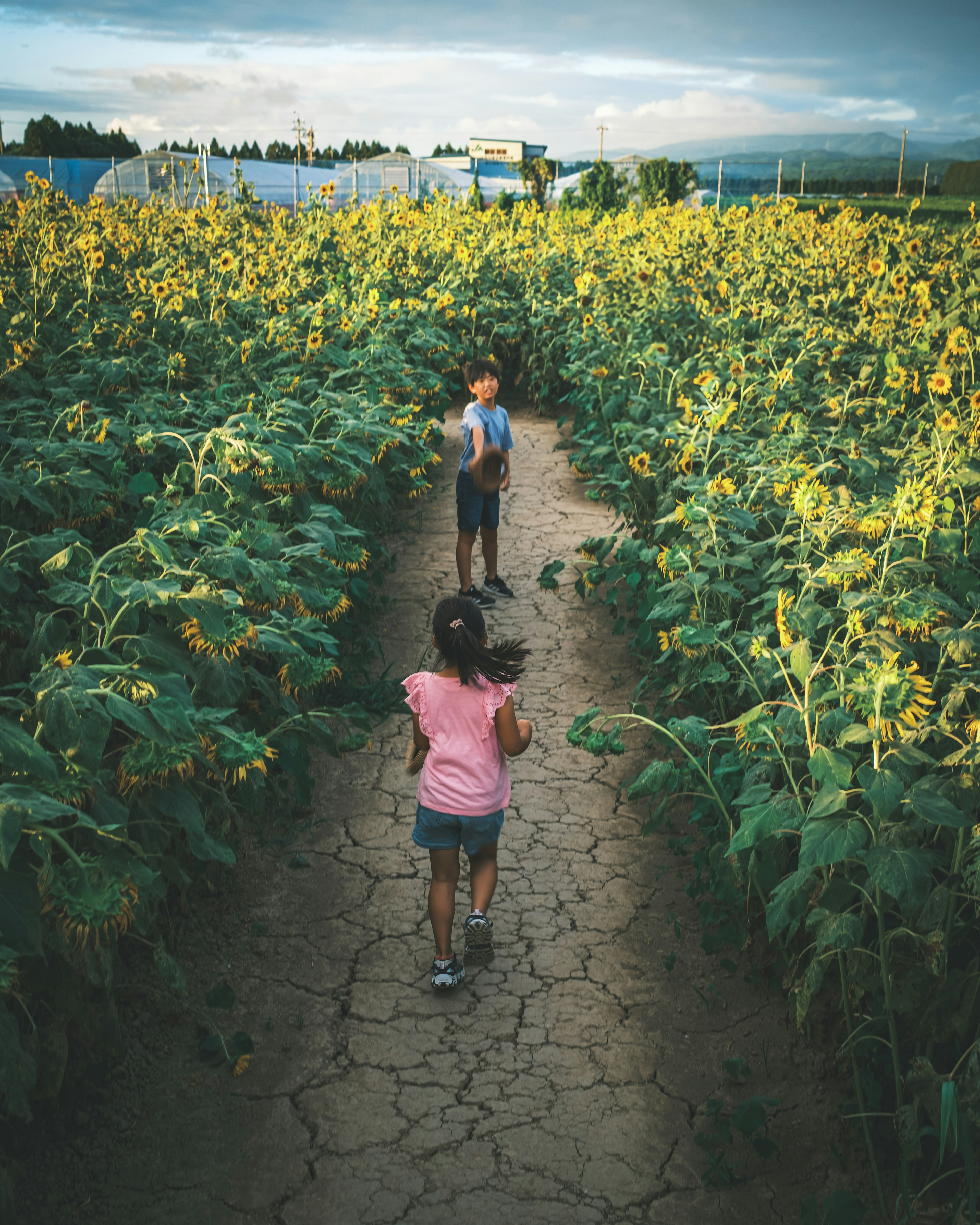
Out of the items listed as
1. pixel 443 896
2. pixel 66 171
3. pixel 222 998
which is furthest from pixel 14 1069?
pixel 66 171

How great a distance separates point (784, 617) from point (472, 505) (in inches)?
122

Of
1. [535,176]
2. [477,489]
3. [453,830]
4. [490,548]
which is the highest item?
[535,176]

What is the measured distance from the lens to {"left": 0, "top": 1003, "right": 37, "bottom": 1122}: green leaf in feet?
5.67

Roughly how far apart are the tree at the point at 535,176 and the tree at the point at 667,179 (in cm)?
301

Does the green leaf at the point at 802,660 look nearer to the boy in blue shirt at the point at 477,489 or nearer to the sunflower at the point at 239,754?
the sunflower at the point at 239,754

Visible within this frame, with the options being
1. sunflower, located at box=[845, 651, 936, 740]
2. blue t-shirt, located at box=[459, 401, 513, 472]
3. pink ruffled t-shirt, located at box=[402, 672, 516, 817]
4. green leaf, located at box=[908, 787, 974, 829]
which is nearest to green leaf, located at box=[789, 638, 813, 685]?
sunflower, located at box=[845, 651, 936, 740]

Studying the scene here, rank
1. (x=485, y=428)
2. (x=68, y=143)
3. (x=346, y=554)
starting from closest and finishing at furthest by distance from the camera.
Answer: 1. (x=346, y=554)
2. (x=485, y=428)
3. (x=68, y=143)

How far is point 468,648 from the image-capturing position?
115 inches

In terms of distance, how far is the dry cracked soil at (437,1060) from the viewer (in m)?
2.35

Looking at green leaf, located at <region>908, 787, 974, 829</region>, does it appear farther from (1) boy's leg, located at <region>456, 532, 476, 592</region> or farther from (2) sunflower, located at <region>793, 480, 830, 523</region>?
(1) boy's leg, located at <region>456, 532, 476, 592</region>

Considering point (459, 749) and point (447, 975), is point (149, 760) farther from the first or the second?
point (447, 975)

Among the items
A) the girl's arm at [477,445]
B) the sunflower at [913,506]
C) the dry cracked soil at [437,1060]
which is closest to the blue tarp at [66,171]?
the girl's arm at [477,445]

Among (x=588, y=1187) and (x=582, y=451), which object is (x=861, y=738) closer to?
(x=588, y=1187)

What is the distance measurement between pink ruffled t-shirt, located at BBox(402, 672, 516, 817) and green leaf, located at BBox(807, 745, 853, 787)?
101cm
